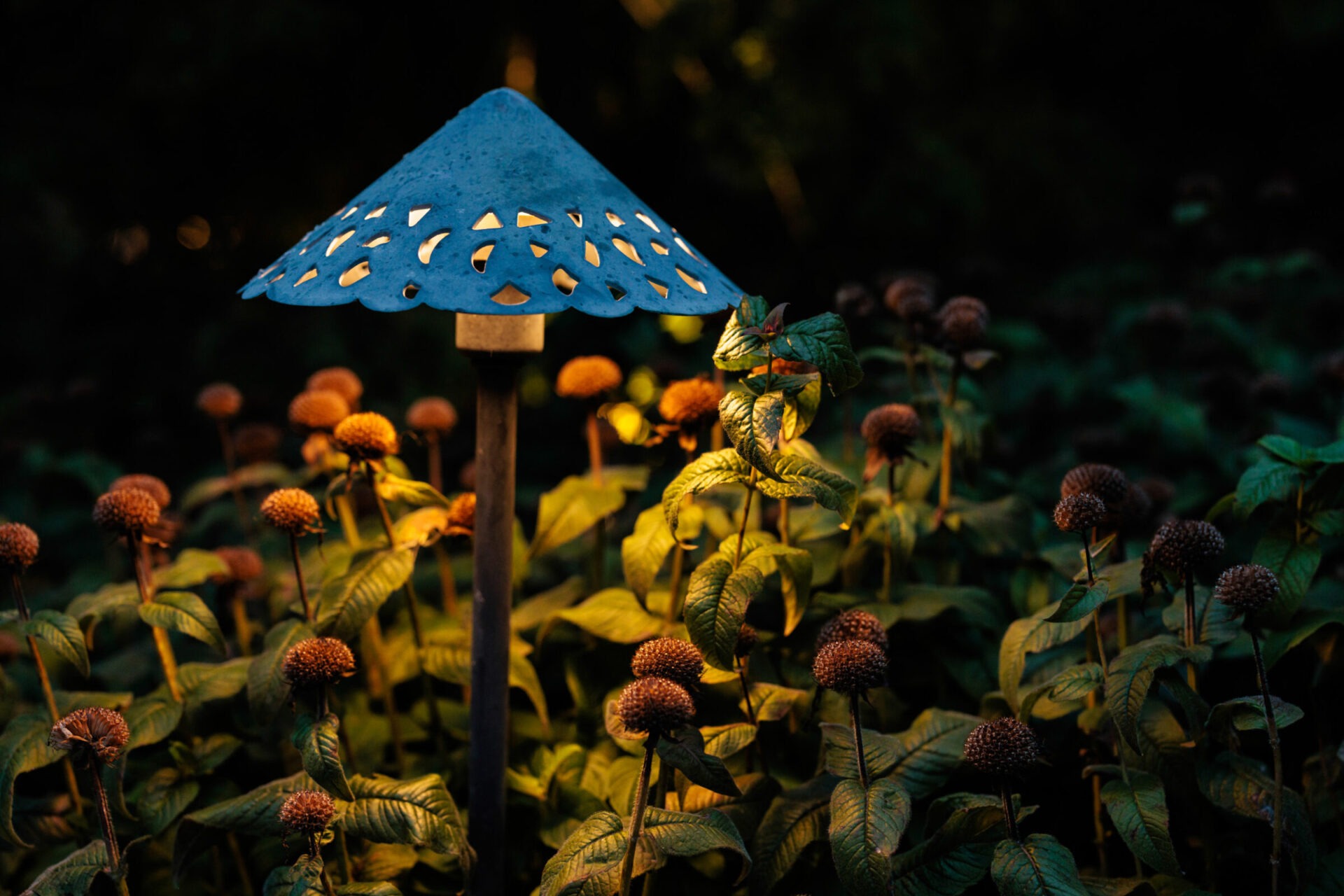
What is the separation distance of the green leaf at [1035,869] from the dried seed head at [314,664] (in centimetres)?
75

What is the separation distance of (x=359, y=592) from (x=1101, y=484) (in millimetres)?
1008

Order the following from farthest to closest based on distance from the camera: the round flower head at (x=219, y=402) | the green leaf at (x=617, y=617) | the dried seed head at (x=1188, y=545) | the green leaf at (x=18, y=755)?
the round flower head at (x=219, y=402)
the green leaf at (x=617, y=617)
the green leaf at (x=18, y=755)
the dried seed head at (x=1188, y=545)

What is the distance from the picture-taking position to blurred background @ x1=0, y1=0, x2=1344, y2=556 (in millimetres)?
2473

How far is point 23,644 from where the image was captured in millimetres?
1772

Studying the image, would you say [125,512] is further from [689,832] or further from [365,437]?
[689,832]

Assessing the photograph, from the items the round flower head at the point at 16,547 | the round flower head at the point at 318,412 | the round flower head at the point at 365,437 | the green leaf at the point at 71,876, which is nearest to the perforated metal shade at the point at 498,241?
the round flower head at the point at 365,437

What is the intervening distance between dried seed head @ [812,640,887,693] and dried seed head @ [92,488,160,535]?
0.91 meters

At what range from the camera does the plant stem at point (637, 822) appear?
97 cm

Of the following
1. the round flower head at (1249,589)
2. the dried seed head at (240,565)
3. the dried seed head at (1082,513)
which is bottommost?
the dried seed head at (240,565)

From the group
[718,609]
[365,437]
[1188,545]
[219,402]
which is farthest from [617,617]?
[219,402]

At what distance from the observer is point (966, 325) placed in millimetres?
1410

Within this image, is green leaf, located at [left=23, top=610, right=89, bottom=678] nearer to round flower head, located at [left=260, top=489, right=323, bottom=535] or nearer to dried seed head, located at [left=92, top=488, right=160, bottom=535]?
dried seed head, located at [left=92, top=488, right=160, bottom=535]

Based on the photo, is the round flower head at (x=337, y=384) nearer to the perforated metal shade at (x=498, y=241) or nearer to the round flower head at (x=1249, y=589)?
the perforated metal shade at (x=498, y=241)

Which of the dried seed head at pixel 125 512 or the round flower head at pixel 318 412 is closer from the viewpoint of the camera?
the dried seed head at pixel 125 512
